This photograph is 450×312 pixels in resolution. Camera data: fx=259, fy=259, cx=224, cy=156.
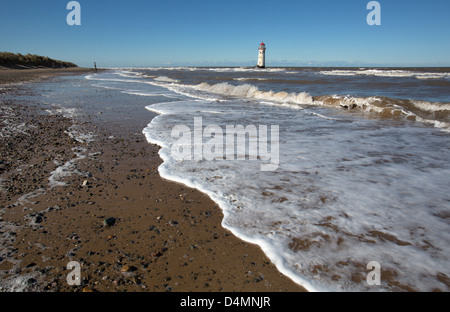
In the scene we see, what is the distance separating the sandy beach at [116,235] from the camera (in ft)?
6.36

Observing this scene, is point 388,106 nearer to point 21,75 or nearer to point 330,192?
point 330,192

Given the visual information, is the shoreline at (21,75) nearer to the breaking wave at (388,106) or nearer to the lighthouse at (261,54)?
the breaking wave at (388,106)

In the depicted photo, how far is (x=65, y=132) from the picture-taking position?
19.9ft

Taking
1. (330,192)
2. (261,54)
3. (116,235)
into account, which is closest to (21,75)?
(116,235)

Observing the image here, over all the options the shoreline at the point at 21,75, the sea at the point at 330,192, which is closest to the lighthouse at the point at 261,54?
the shoreline at the point at 21,75

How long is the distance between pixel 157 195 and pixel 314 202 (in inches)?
75.1

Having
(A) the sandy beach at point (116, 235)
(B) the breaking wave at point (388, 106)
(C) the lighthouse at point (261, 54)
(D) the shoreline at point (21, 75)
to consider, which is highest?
(C) the lighthouse at point (261, 54)

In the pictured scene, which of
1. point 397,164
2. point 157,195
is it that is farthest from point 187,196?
point 397,164

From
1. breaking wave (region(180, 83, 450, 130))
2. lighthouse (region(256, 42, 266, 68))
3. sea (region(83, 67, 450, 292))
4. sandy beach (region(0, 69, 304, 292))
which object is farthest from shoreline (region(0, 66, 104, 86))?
lighthouse (region(256, 42, 266, 68))

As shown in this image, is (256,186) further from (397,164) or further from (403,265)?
(397,164)

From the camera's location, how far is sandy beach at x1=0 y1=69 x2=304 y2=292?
1.94 m

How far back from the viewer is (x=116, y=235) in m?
2.45

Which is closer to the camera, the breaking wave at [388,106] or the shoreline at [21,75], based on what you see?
the breaking wave at [388,106]

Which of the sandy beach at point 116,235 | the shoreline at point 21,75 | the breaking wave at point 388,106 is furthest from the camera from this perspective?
the shoreline at point 21,75
